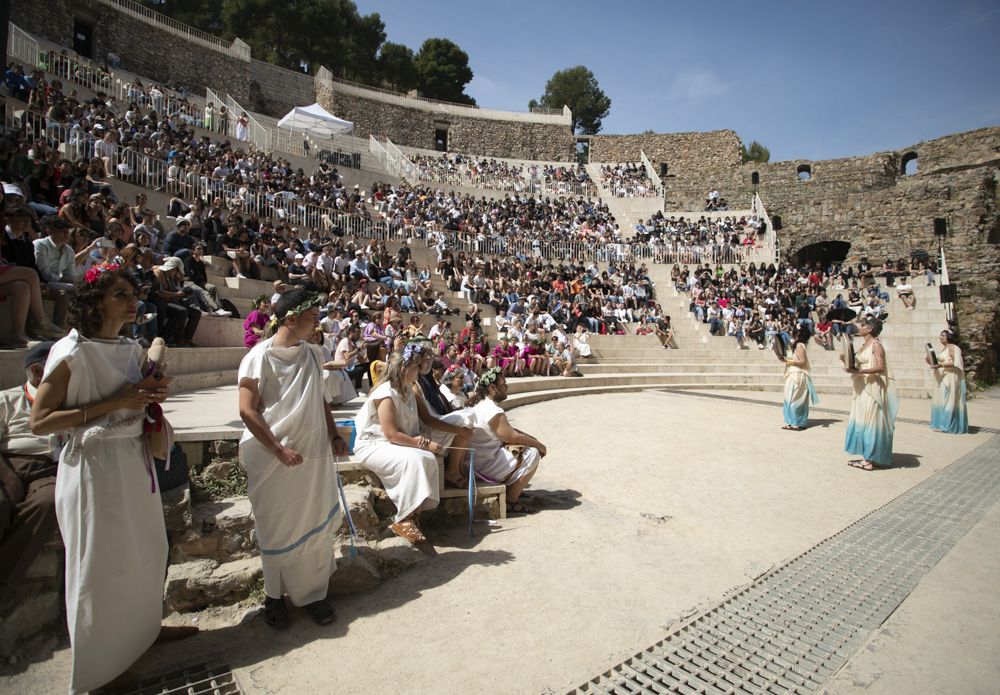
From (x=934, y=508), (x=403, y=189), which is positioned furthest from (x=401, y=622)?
(x=403, y=189)

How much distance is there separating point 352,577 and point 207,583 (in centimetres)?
74

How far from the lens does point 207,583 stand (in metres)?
2.92

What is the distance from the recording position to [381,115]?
32.7 meters

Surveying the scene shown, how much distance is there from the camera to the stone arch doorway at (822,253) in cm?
2700

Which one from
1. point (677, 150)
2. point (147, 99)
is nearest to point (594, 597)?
point (147, 99)

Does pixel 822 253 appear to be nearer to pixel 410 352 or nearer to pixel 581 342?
pixel 581 342

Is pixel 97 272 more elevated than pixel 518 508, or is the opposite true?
pixel 97 272

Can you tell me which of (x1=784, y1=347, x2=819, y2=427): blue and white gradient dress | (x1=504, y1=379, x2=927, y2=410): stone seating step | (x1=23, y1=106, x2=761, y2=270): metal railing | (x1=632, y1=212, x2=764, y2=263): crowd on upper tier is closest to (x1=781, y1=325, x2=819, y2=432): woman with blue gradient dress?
(x1=784, y1=347, x2=819, y2=427): blue and white gradient dress

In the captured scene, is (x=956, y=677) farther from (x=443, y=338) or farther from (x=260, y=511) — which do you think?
(x=443, y=338)

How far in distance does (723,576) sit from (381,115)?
34.1 m

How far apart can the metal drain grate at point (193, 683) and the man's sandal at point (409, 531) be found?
1.35 m

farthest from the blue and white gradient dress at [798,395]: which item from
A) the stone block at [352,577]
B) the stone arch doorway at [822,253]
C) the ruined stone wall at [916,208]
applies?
the stone arch doorway at [822,253]

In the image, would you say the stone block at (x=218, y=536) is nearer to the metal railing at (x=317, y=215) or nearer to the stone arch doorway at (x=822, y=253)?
→ the metal railing at (x=317, y=215)

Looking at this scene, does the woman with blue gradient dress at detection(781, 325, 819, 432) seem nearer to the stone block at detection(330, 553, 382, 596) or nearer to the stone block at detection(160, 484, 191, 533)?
the stone block at detection(330, 553, 382, 596)
